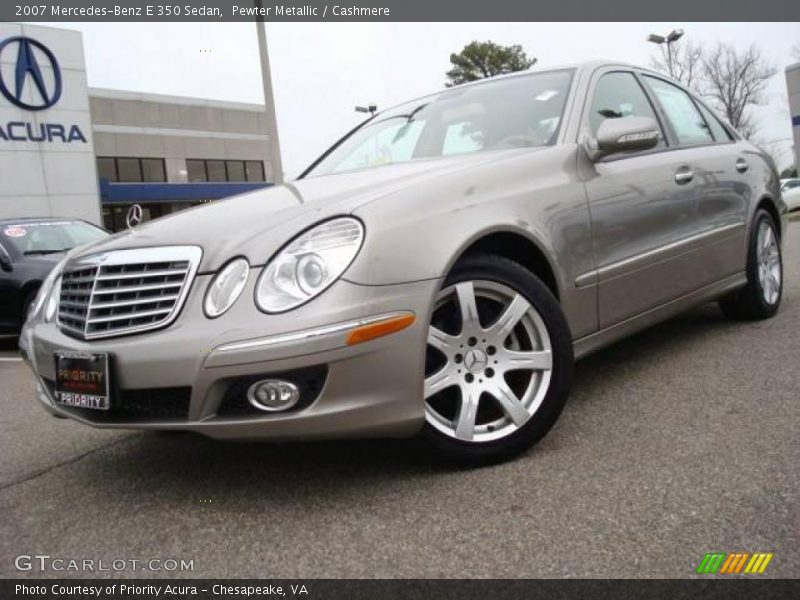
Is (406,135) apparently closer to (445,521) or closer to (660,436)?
(660,436)

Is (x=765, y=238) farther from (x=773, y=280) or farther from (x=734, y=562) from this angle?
(x=734, y=562)

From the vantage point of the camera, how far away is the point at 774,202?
4.62 meters

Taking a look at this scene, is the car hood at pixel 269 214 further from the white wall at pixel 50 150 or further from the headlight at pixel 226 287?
the white wall at pixel 50 150

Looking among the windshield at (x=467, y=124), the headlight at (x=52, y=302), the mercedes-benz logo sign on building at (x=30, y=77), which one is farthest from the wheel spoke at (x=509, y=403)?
the mercedes-benz logo sign on building at (x=30, y=77)

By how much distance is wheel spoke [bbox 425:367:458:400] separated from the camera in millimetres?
2309

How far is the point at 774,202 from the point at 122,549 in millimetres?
4309

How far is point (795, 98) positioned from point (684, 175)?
2998 cm

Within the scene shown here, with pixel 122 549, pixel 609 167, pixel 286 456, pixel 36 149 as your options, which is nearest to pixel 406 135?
pixel 609 167

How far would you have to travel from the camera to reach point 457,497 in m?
2.21

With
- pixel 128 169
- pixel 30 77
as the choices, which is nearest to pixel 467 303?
pixel 30 77

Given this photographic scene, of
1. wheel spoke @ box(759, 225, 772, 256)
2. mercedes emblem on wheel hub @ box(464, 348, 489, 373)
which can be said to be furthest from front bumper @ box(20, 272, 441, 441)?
wheel spoke @ box(759, 225, 772, 256)

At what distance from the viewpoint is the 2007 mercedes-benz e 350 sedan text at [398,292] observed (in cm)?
213

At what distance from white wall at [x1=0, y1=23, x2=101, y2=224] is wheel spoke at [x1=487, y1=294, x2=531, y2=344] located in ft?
61.4
